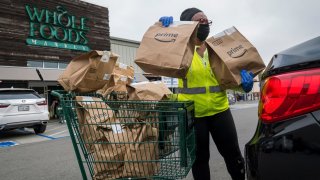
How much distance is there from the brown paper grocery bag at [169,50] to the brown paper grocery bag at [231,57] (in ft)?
0.91

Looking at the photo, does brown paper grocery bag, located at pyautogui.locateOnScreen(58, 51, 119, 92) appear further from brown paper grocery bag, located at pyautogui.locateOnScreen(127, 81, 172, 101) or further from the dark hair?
the dark hair

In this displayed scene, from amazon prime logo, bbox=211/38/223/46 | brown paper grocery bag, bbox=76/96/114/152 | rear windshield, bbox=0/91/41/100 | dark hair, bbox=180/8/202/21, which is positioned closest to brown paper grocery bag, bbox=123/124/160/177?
brown paper grocery bag, bbox=76/96/114/152

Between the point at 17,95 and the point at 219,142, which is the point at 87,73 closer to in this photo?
the point at 219,142

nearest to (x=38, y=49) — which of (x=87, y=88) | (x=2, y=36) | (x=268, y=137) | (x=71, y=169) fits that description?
(x=2, y=36)

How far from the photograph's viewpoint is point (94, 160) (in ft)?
7.93

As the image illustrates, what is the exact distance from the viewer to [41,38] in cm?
1936

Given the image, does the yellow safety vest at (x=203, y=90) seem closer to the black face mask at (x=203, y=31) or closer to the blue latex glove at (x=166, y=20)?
the black face mask at (x=203, y=31)

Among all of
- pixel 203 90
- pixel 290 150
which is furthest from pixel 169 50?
pixel 290 150

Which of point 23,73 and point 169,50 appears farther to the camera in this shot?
point 23,73

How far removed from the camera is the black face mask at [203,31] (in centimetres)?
279

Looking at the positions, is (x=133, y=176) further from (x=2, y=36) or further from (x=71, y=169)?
(x=2, y=36)

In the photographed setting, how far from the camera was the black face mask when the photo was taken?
279 cm

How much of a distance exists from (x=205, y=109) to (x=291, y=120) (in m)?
1.31

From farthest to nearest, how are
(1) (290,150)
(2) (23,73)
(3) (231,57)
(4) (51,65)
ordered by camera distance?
(4) (51,65)
(2) (23,73)
(3) (231,57)
(1) (290,150)
